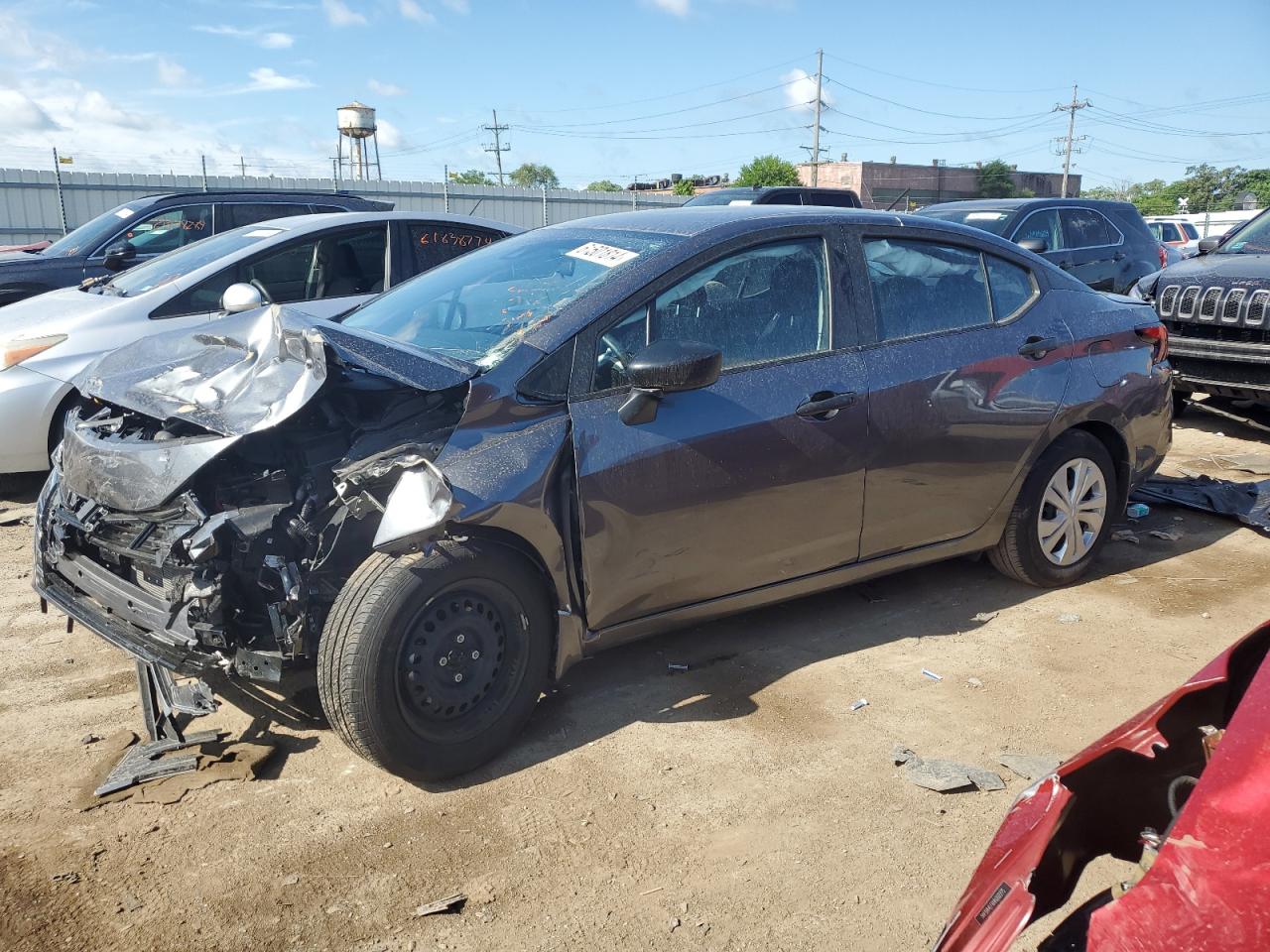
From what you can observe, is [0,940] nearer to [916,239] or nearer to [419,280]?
[419,280]

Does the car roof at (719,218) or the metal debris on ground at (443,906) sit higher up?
the car roof at (719,218)

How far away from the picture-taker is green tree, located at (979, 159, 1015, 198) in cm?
6156

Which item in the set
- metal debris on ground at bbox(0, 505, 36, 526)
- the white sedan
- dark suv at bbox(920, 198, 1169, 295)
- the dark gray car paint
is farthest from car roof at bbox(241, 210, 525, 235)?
dark suv at bbox(920, 198, 1169, 295)

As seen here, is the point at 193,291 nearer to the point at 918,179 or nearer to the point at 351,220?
the point at 351,220

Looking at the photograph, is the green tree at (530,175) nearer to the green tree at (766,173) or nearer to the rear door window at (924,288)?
the green tree at (766,173)

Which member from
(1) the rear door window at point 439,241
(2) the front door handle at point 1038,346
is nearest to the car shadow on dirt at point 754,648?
(2) the front door handle at point 1038,346

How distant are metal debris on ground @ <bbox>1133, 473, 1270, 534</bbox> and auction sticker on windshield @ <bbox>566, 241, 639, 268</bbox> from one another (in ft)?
12.7

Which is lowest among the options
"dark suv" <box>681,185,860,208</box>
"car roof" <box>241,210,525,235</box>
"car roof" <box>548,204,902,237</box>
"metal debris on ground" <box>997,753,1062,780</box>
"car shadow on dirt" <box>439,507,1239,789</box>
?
"metal debris on ground" <box>997,753,1062,780</box>

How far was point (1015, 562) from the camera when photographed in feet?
16.1

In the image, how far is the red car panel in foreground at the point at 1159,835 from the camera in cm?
165

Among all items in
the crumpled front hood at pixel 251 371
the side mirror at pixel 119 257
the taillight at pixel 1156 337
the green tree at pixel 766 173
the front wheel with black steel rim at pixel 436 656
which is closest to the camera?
the front wheel with black steel rim at pixel 436 656

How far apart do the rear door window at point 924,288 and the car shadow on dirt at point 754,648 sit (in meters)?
1.31

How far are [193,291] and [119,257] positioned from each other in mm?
2753

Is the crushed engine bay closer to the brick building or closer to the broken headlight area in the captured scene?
the broken headlight area
